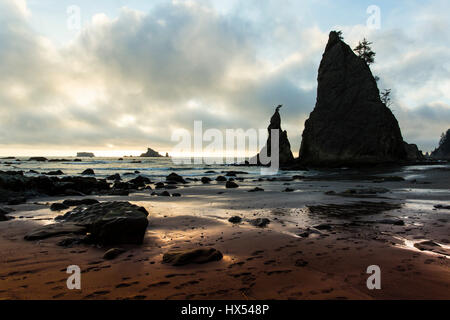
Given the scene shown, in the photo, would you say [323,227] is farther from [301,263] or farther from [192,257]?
[192,257]

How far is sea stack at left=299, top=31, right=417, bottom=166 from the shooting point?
156 feet

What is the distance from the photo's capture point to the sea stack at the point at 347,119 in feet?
156

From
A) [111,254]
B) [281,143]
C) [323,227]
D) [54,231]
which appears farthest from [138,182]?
[281,143]

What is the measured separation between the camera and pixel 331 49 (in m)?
55.1

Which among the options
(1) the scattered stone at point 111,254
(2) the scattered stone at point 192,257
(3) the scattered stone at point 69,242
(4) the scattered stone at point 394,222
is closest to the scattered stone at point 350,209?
(4) the scattered stone at point 394,222

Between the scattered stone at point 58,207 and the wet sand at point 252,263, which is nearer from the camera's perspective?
the wet sand at point 252,263

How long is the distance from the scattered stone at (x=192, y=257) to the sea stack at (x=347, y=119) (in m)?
49.5

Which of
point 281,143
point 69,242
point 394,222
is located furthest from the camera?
point 281,143

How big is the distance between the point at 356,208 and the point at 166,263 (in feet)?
23.9

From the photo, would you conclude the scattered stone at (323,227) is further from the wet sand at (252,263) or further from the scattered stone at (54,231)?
the scattered stone at (54,231)

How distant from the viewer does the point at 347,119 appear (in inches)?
1996

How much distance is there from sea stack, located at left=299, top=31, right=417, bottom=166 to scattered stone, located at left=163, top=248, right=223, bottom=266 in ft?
163

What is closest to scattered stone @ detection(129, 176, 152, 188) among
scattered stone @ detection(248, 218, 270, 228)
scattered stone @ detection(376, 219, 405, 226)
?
scattered stone @ detection(248, 218, 270, 228)

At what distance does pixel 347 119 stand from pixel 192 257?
5436 cm
